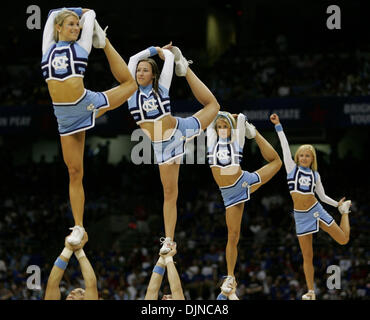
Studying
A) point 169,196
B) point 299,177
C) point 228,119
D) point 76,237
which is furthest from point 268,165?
point 76,237

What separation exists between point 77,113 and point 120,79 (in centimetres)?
76

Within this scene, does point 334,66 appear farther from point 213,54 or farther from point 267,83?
point 213,54

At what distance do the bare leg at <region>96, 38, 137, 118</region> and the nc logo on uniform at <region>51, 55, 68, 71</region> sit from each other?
599 millimetres

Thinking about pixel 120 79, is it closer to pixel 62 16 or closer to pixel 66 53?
pixel 66 53

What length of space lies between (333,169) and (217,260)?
504 cm

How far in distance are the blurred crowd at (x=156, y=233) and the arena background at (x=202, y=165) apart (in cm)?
4

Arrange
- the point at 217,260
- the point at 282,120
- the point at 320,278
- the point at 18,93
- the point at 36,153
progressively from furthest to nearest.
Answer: the point at 36,153 < the point at 18,93 < the point at 282,120 < the point at 217,260 < the point at 320,278

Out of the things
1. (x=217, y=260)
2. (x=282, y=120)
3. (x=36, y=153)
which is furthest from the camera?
(x=36, y=153)

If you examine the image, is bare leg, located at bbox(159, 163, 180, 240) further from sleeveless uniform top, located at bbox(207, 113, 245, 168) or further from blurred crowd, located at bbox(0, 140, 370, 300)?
blurred crowd, located at bbox(0, 140, 370, 300)

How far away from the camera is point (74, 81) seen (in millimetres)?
8898

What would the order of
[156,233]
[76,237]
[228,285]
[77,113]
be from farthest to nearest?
[156,233]
[228,285]
[77,113]
[76,237]

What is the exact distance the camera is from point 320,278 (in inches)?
691

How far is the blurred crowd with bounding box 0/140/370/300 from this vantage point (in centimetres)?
1772
